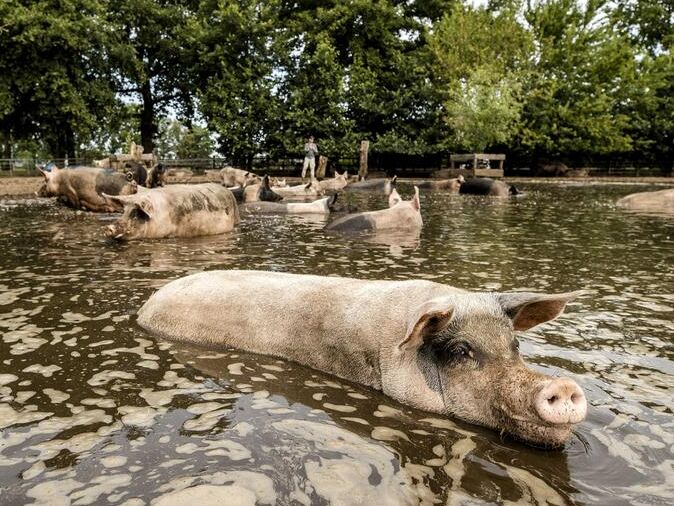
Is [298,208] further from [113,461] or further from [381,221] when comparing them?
[113,461]

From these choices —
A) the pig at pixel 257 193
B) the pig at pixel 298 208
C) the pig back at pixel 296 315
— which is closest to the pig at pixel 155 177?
the pig at pixel 257 193

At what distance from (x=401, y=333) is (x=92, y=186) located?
14505 millimetres

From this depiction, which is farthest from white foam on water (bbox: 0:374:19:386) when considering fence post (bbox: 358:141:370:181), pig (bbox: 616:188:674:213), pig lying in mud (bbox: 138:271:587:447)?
fence post (bbox: 358:141:370:181)

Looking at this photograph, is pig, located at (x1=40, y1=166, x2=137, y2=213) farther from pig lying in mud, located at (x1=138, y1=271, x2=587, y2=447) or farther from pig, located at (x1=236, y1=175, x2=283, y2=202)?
pig lying in mud, located at (x1=138, y1=271, x2=587, y2=447)

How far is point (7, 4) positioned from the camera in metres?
28.8

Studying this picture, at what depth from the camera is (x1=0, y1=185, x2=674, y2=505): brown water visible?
9.51 ft

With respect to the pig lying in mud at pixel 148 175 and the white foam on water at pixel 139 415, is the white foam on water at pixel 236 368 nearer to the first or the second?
the white foam on water at pixel 139 415

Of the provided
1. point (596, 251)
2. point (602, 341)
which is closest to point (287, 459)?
point (602, 341)

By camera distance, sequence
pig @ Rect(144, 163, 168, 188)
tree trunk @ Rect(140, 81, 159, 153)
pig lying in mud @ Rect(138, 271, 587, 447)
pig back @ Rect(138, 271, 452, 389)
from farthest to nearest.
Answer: tree trunk @ Rect(140, 81, 159, 153), pig @ Rect(144, 163, 168, 188), pig back @ Rect(138, 271, 452, 389), pig lying in mud @ Rect(138, 271, 587, 447)

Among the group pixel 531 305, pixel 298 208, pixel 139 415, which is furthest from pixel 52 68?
pixel 531 305

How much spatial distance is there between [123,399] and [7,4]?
105ft

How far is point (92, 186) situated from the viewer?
1630cm

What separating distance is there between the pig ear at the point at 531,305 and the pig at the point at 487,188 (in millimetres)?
21183

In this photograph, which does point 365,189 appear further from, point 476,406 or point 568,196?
point 476,406
